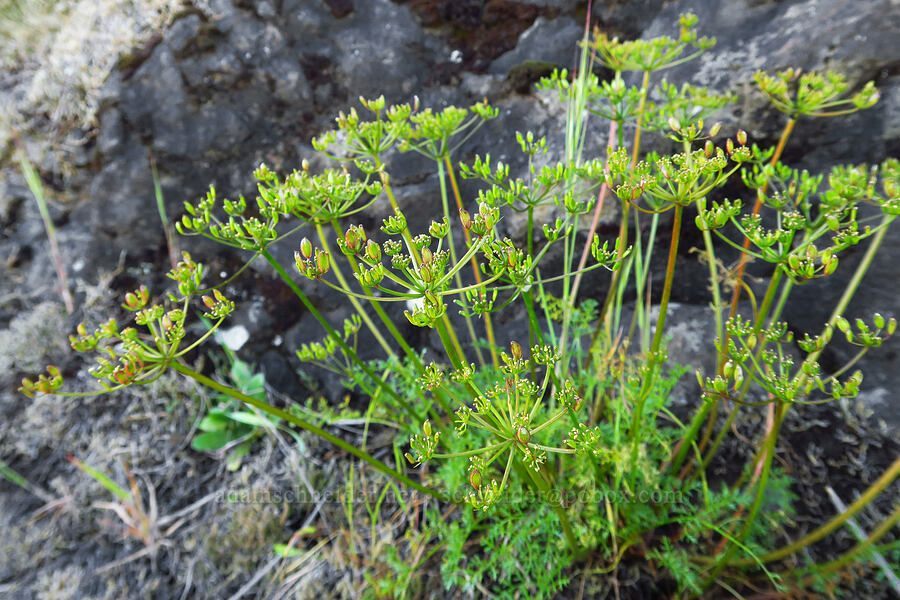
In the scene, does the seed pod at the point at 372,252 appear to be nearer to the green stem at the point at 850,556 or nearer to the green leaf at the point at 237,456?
the green stem at the point at 850,556

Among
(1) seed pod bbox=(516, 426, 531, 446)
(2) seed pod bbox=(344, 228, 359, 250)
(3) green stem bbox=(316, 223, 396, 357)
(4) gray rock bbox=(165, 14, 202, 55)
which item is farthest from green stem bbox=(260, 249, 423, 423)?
(4) gray rock bbox=(165, 14, 202, 55)

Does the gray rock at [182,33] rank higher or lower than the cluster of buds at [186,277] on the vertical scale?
higher

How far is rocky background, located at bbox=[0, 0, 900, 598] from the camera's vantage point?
90.6 inches

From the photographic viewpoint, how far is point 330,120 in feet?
9.57

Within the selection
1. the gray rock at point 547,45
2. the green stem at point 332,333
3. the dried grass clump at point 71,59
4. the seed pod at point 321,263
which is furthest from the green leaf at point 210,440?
the gray rock at point 547,45

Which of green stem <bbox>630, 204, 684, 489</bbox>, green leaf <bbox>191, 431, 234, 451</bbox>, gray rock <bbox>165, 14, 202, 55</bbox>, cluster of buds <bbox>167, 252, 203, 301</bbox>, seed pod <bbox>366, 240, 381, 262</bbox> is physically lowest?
green leaf <bbox>191, 431, 234, 451</bbox>

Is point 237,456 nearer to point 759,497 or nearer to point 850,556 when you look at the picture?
point 759,497

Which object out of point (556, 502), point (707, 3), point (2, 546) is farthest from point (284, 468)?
point (707, 3)

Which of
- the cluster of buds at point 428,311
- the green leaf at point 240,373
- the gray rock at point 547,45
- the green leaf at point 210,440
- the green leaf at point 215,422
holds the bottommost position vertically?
the green leaf at point 210,440

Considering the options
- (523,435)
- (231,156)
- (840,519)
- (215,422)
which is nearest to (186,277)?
(523,435)

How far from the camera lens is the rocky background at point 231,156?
7.55 feet

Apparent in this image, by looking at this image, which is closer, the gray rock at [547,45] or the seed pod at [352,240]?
the seed pod at [352,240]

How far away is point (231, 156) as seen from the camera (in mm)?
2977

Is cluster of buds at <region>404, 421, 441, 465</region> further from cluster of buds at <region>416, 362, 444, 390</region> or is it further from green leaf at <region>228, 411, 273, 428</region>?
green leaf at <region>228, 411, 273, 428</region>
